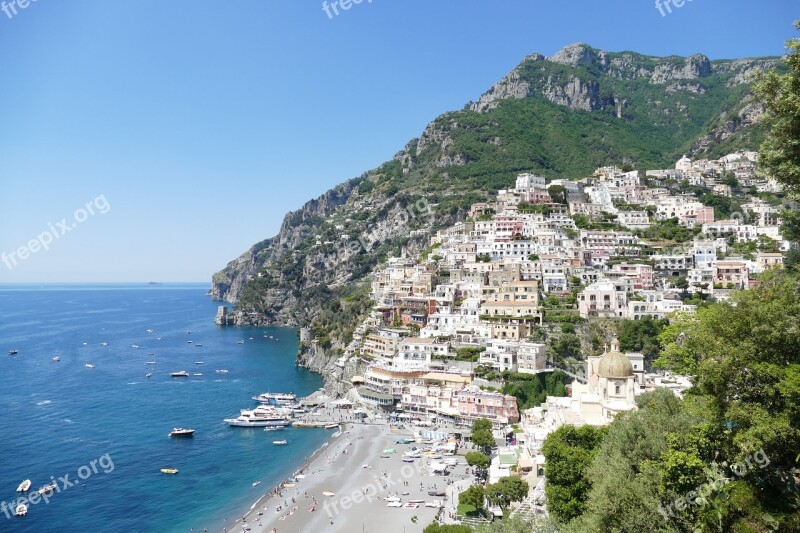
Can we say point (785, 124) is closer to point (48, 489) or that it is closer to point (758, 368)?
point (758, 368)

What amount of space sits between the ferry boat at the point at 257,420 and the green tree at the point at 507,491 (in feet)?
98.0

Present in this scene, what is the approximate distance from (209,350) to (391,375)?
53.9 metres

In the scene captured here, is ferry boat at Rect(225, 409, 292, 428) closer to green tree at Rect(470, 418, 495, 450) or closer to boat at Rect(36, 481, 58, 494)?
boat at Rect(36, 481, 58, 494)

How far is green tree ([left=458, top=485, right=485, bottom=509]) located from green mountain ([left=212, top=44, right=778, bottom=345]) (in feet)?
200

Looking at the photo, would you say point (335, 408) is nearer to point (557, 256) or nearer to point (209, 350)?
point (557, 256)

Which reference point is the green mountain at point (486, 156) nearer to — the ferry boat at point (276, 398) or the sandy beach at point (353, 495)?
the ferry boat at point (276, 398)

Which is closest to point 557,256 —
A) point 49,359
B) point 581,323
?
point 581,323

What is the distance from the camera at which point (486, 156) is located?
14025 centimetres

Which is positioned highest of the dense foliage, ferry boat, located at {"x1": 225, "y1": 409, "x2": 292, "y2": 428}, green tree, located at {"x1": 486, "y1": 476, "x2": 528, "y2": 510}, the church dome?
the church dome

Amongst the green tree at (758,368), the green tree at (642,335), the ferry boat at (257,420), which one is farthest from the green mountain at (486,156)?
the green tree at (758,368)

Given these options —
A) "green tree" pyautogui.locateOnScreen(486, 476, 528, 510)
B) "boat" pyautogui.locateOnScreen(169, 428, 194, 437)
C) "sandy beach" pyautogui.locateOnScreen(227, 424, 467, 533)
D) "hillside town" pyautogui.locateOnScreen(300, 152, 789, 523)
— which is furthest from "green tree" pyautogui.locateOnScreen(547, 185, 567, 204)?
"green tree" pyautogui.locateOnScreen(486, 476, 528, 510)

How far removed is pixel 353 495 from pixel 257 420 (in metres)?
20.1

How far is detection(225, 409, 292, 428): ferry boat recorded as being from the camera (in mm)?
53716

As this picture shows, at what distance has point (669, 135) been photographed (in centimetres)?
17100
